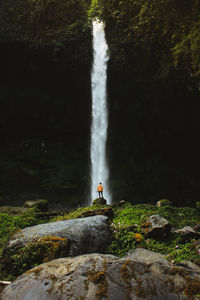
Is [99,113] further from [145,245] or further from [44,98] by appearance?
[145,245]

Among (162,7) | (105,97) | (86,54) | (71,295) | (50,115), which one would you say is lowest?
(71,295)

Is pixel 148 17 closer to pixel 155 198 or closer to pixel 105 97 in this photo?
pixel 105 97

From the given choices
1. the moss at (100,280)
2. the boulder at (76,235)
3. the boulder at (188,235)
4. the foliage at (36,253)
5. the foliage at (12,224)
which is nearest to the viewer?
the moss at (100,280)

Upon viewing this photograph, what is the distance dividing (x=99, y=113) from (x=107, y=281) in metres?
14.7

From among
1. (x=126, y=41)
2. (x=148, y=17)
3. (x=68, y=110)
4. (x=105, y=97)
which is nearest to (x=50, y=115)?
(x=68, y=110)

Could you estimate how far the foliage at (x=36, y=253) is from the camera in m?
4.23

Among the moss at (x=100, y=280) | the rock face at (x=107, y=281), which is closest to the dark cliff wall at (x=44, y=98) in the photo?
the rock face at (x=107, y=281)

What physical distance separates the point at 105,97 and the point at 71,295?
51.2 feet

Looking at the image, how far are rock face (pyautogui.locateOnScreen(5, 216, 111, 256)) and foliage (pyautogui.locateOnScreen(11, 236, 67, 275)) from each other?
0.20 metres

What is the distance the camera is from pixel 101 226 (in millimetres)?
5250

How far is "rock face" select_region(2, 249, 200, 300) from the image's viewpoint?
289 cm

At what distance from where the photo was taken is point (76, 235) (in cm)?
476

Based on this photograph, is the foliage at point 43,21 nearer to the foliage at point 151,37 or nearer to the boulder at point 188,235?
the foliage at point 151,37

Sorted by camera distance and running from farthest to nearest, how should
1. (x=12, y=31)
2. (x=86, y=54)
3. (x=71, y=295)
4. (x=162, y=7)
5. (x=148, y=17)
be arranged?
(x=86, y=54)
(x=12, y=31)
(x=148, y=17)
(x=162, y=7)
(x=71, y=295)
